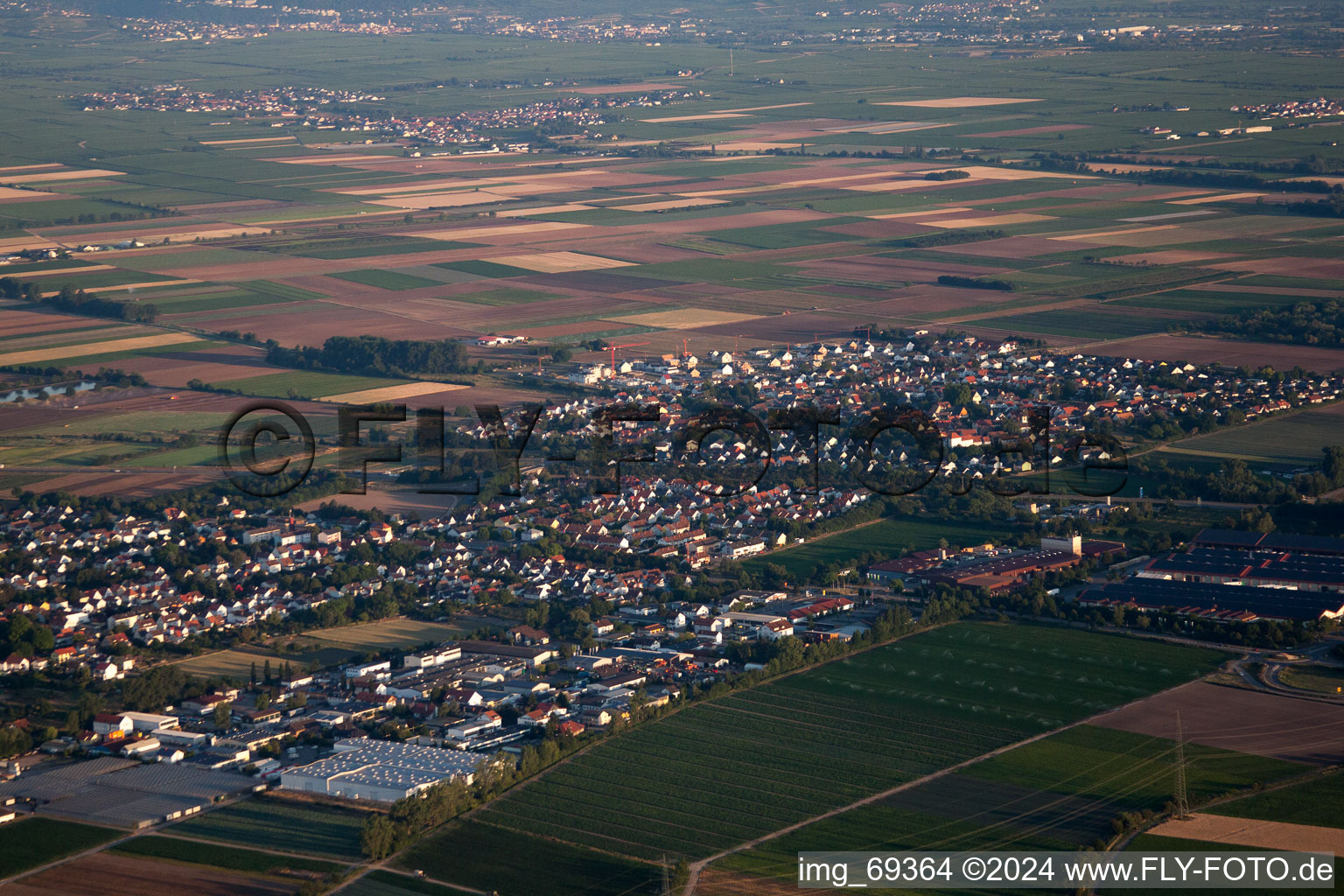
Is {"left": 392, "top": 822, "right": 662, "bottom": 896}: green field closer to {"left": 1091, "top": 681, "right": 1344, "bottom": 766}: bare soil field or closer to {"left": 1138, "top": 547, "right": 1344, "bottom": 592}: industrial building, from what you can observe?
{"left": 1091, "top": 681, "right": 1344, "bottom": 766}: bare soil field

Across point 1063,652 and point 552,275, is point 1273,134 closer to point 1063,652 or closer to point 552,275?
point 552,275

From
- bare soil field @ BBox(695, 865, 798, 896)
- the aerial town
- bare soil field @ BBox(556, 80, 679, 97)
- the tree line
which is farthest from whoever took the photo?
bare soil field @ BBox(556, 80, 679, 97)

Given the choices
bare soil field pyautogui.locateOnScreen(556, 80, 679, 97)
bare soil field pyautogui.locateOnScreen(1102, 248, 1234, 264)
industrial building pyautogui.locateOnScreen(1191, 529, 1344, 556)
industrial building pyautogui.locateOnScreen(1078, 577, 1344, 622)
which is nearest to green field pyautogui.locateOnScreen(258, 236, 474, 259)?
bare soil field pyautogui.locateOnScreen(1102, 248, 1234, 264)

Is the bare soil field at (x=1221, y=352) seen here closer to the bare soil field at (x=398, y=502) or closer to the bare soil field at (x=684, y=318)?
the bare soil field at (x=684, y=318)

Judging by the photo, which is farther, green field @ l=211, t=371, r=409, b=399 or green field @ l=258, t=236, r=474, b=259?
green field @ l=258, t=236, r=474, b=259

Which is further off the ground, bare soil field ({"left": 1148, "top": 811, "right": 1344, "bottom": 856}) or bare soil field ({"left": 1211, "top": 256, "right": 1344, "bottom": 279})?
bare soil field ({"left": 1211, "top": 256, "right": 1344, "bottom": 279})

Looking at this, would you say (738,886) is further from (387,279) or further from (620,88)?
(620,88)
